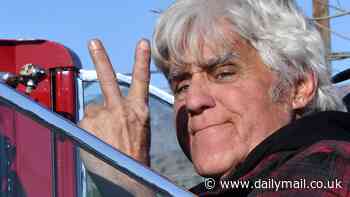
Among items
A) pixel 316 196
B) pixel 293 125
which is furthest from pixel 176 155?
pixel 316 196

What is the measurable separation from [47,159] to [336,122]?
2.57 ft

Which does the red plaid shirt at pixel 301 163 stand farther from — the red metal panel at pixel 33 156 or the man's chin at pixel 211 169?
the red metal panel at pixel 33 156

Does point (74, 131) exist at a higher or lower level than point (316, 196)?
higher

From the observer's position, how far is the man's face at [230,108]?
2.10 meters

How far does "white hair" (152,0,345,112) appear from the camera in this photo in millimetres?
2150

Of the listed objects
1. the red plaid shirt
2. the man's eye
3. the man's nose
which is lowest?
the red plaid shirt

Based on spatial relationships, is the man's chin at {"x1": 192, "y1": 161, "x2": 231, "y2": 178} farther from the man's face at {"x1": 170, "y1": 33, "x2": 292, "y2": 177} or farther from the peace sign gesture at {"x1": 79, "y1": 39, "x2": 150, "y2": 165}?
the peace sign gesture at {"x1": 79, "y1": 39, "x2": 150, "y2": 165}

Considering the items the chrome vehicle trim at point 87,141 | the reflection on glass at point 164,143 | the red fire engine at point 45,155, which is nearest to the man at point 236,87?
the red fire engine at point 45,155

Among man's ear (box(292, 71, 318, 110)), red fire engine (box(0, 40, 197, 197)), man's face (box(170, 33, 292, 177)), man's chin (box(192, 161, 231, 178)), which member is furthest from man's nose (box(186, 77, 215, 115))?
red fire engine (box(0, 40, 197, 197))

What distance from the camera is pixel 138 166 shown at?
145 centimetres

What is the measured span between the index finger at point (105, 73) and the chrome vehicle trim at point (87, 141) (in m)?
0.43

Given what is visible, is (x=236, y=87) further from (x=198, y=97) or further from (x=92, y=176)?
(x=92, y=176)

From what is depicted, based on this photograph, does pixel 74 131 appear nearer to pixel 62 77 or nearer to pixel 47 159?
pixel 47 159

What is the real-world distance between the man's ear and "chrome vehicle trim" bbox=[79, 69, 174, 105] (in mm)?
857
